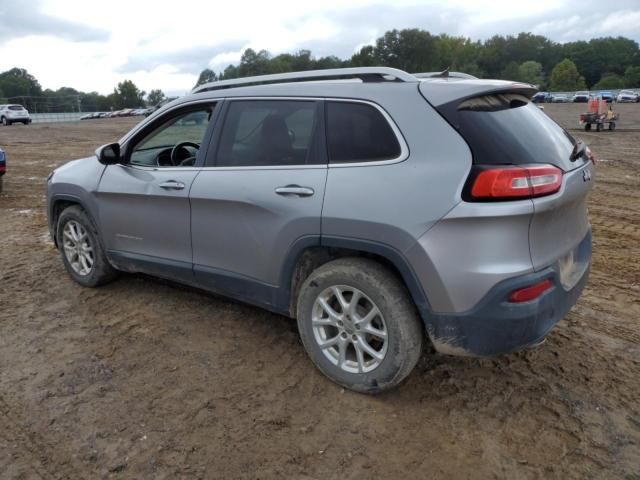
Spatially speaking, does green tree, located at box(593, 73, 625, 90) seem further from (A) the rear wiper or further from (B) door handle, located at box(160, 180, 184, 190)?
(B) door handle, located at box(160, 180, 184, 190)

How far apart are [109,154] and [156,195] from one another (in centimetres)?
62

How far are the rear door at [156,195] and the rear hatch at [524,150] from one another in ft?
6.11

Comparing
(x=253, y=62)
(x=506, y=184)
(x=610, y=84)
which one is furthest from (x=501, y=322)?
(x=253, y=62)

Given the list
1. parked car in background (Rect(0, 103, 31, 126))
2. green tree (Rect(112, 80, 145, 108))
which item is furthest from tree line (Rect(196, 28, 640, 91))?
parked car in background (Rect(0, 103, 31, 126))

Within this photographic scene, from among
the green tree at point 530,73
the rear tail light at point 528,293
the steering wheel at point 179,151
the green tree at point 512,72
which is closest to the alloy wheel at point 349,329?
the rear tail light at point 528,293

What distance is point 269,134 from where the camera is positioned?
3496 mm

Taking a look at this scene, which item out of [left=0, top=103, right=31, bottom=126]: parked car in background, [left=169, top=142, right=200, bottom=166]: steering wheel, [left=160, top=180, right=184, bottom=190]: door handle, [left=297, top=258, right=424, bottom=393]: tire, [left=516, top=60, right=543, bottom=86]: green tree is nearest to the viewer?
[left=297, top=258, right=424, bottom=393]: tire

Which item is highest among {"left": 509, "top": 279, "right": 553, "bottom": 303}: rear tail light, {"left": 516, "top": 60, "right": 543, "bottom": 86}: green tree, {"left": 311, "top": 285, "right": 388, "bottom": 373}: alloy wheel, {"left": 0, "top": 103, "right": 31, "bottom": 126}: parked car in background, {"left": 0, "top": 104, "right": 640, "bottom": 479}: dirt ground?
{"left": 516, "top": 60, "right": 543, "bottom": 86}: green tree

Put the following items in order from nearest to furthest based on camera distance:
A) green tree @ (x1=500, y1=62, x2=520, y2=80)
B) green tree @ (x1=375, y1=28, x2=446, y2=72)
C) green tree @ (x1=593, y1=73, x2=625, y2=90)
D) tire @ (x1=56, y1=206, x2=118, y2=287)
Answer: tire @ (x1=56, y1=206, x2=118, y2=287), green tree @ (x1=593, y1=73, x2=625, y2=90), green tree @ (x1=500, y1=62, x2=520, y2=80), green tree @ (x1=375, y1=28, x2=446, y2=72)

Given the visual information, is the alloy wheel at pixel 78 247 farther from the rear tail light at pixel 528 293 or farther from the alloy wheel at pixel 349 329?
the rear tail light at pixel 528 293

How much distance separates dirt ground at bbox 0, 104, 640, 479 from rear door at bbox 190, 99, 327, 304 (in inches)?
22.3

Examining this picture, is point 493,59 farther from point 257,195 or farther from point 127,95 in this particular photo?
point 257,195

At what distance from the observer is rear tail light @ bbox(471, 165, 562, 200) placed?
2.59 m

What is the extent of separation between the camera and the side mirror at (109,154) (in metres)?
4.25
